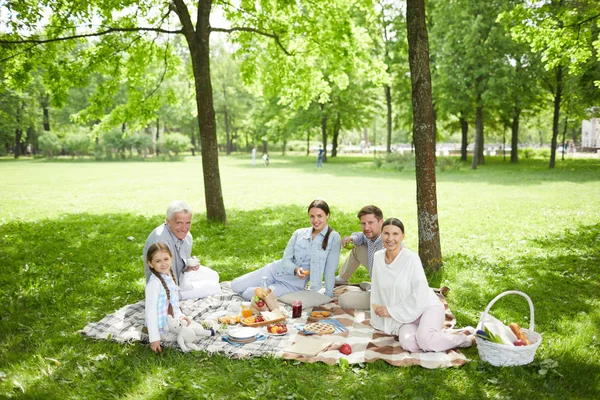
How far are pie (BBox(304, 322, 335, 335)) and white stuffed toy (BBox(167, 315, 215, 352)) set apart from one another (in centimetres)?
140

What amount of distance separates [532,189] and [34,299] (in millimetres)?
19707

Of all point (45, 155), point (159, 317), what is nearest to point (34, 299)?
point (159, 317)

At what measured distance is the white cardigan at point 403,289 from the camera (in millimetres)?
4930

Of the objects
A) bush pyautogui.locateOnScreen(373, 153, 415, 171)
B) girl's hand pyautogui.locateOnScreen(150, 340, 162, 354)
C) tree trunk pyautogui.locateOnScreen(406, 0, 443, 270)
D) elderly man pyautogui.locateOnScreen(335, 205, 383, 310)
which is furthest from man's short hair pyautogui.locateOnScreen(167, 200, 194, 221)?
bush pyautogui.locateOnScreen(373, 153, 415, 171)

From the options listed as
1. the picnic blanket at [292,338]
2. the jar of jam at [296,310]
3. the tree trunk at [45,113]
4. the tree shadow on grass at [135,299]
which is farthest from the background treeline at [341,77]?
the jar of jam at [296,310]

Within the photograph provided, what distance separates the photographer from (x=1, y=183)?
73.2 feet

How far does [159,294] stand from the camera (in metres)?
4.92

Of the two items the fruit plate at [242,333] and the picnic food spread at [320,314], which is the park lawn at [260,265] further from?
the picnic food spread at [320,314]

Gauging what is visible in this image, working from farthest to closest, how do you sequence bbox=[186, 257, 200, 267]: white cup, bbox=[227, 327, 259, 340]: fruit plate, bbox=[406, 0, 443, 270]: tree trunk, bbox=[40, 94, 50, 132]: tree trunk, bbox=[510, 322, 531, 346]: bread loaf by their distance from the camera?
bbox=[40, 94, 50, 132]: tree trunk, bbox=[406, 0, 443, 270]: tree trunk, bbox=[186, 257, 200, 267]: white cup, bbox=[227, 327, 259, 340]: fruit plate, bbox=[510, 322, 531, 346]: bread loaf

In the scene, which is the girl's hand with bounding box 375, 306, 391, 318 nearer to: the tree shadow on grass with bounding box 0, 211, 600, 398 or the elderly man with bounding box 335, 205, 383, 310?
the tree shadow on grass with bounding box 0, 211, 600, 398

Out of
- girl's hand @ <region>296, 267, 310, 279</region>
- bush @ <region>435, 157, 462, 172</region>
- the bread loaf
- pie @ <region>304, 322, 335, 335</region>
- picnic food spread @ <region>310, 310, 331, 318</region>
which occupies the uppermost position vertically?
bush @ <region>435, 157, 462, 172</region>

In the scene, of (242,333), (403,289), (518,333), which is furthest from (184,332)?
(518,333)

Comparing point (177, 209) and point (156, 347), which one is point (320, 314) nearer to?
point (156, 347)

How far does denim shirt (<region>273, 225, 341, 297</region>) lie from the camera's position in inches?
251
